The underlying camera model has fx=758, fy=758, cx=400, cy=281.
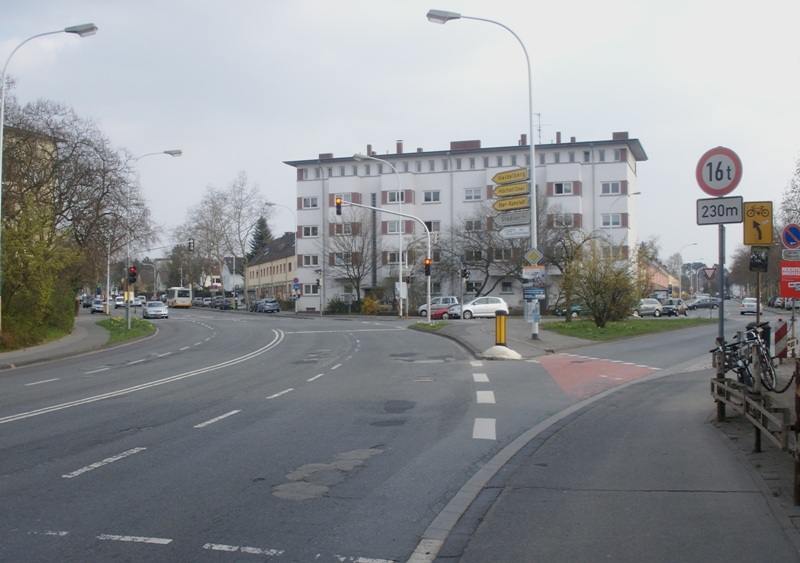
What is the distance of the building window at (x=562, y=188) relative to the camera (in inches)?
2849

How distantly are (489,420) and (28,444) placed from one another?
20.7ft

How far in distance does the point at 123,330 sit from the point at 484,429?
33260 mm

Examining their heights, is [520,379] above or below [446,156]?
below

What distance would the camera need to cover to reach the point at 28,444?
9.45 meters

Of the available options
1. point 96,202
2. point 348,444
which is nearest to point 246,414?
point 348,444

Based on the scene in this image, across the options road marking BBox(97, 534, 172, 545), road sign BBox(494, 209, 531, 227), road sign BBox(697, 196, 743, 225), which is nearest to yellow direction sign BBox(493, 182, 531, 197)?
road sign BBox(494, 209, 531, 227)

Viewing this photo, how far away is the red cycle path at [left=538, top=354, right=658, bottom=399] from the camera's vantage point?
1582 centimetres

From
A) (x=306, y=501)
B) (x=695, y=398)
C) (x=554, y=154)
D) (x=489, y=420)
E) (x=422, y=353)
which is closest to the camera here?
(x=306, y=501)

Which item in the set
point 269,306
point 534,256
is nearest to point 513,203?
point 534,256

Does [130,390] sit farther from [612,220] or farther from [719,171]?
[612,220]

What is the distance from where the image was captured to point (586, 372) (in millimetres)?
18844

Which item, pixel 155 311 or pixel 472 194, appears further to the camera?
pixel 472 194

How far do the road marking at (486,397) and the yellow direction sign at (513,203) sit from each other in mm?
11221

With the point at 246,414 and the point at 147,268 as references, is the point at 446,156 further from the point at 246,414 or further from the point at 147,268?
the point at 147,268
